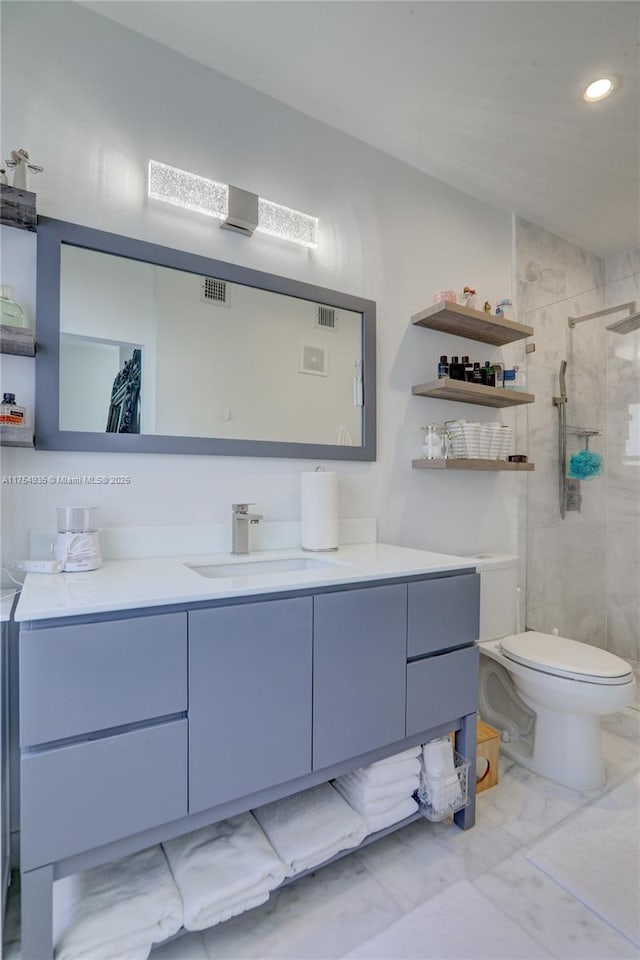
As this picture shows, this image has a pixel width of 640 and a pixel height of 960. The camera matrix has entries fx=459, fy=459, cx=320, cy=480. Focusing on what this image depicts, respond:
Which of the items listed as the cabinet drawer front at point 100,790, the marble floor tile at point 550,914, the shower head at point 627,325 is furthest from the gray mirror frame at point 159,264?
the shower head at point 627,325

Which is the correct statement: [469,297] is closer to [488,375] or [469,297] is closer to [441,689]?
[488,375]

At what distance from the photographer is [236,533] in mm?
1539

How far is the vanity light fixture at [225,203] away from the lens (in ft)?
4.93

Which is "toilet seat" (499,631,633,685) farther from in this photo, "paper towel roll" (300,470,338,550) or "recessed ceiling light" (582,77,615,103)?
"recessed ceiling light" (582,77,615,103)

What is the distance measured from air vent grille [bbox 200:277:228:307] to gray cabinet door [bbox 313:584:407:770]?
1088 millimetres

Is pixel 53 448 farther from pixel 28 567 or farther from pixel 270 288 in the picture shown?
pixel 270 288

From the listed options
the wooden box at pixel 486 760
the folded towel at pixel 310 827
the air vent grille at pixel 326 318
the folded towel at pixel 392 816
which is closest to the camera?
the folded towel at pixel 310 827

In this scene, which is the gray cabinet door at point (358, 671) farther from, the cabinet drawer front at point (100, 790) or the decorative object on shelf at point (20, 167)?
the decorative object on shelf at point (20, 167)

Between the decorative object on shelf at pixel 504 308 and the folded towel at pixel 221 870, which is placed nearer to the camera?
the folded towel at pixel 221 870

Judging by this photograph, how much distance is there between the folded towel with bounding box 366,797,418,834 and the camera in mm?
1288

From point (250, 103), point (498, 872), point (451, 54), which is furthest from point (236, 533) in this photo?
point (451, 54)

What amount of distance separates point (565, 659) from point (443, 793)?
0.69 m

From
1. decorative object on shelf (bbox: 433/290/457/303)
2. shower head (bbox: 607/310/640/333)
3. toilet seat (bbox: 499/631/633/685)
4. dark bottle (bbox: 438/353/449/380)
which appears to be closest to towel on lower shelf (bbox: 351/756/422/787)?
toilet seat (bbox: 499/631/633/685)

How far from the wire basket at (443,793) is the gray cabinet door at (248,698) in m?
0.51
